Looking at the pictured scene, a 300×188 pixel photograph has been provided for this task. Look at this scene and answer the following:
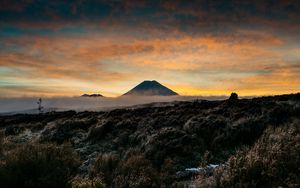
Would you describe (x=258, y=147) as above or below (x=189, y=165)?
above

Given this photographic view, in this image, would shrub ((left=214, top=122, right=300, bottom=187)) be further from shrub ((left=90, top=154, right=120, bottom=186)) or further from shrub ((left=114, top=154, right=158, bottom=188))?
shrub ((left=90, top=154, right=120, bottom=186))

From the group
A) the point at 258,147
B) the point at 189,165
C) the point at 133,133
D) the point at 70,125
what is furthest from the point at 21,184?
the point at 70,125

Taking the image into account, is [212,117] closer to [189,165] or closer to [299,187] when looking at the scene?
[189,165]

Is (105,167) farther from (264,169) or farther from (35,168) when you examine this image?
(264,169)

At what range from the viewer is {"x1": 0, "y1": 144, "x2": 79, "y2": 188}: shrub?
874 centimetres

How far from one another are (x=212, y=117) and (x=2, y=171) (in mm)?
15615

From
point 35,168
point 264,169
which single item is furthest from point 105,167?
point 264,169

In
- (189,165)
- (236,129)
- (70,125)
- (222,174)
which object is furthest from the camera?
(70,125)

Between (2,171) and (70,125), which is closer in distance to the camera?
(2,171)

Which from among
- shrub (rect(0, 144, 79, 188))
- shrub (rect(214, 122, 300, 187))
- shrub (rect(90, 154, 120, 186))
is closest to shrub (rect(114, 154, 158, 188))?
shrub (rect(90, 154, 120, 186))

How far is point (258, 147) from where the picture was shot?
9.61 meters

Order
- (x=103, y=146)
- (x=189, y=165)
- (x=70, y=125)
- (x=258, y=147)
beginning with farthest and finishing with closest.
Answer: (x=70, y=125) → (x=103, y=146) → (x=189, y=165) → (x=258, y=147)

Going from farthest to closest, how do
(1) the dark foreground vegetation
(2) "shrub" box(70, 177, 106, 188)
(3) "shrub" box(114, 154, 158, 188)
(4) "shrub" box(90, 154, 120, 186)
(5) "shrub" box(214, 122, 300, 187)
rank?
1. (4) "shrub" box(90, 154, 120, 186)
2. (2) "shrub" box(70, 177, 106, 188)
3. (3) "shrub" box(114, 154, 158, 188)
4. (1) the dark foreground vegetation
5. (5) "shrub" box(214, 122, 300, 187)

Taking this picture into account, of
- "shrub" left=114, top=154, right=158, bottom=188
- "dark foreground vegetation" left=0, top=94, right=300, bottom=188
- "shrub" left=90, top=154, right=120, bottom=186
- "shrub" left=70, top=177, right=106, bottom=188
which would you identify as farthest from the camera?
"shrub" left=90, top=154, right=120, bottom=186
